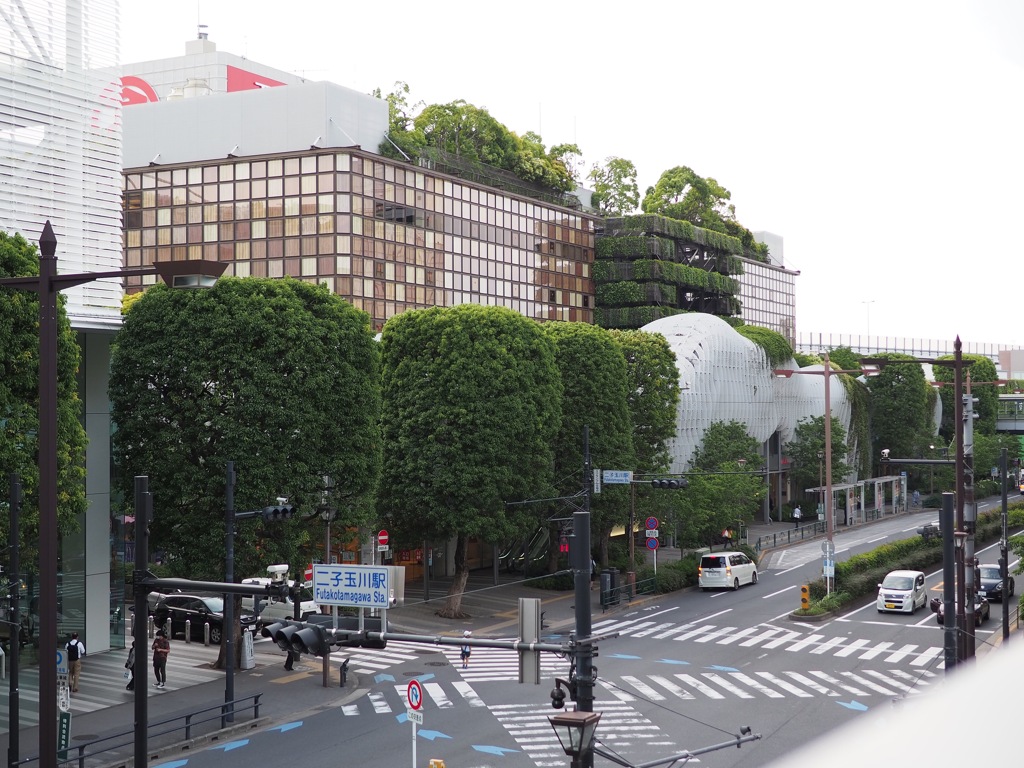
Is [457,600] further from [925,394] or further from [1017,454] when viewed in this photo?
[1017,454]

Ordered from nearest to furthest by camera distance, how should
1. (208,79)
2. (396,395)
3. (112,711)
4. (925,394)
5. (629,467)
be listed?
(112,711) < (396,395) < (629,467) < (925,394) < (208,79)

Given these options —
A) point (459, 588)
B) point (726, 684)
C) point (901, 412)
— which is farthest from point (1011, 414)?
point (726, 684)

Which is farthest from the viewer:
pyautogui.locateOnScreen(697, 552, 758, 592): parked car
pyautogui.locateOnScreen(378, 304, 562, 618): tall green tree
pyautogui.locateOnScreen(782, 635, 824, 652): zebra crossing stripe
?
pyautogui.locateOnScreen(697, 552, 758, 592): parked car

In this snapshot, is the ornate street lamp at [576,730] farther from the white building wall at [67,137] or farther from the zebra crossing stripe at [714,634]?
the zebra crossing stripe at [714,634]

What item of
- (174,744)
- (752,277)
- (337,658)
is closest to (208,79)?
(752,277)

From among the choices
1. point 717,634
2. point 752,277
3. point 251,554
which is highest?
point 752,277

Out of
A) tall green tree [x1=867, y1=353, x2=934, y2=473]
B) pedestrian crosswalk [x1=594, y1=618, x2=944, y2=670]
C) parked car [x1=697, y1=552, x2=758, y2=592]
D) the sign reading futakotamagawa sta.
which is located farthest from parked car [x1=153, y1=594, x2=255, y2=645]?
tall green tree [x1=867, y1=353, x2=934, y2=473]

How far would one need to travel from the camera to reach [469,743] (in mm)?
24000

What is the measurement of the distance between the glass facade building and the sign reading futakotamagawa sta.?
48.8 metres

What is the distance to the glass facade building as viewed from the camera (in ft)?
219

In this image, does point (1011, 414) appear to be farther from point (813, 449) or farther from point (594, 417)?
point (594, 417)

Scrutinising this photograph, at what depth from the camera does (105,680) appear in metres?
31.5

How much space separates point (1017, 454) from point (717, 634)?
86.1 m

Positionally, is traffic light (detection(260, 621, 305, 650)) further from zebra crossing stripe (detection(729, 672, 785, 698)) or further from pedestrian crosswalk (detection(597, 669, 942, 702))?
zebra crossing stripe (detection(729, 672, 785, 698))
